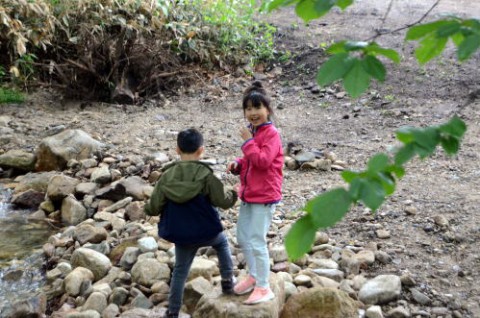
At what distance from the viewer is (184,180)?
3074mm

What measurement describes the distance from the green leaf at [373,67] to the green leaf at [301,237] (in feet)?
1.34

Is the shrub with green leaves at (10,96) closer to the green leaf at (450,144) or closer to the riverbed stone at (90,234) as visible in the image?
the riverbed stone at (90,234)

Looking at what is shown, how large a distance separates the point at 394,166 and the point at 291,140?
5.57 meters

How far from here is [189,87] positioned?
898cm

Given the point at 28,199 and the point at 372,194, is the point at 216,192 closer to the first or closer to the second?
the point at 372,194

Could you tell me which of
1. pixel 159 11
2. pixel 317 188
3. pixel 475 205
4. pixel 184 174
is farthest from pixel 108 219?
pixel 159 11

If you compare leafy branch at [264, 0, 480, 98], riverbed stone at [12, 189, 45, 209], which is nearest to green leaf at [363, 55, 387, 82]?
leafy branch at [264, 0, 480, 98]

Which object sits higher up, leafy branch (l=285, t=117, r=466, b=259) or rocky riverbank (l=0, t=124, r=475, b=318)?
leafy branch (l=285, t=117, r=466, b=259)

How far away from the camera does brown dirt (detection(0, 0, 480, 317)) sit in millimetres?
4211

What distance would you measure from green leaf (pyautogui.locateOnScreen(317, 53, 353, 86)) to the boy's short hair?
1.70 m

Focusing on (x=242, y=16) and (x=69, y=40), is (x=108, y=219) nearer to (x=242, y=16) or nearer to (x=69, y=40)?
(x=69, y=40)

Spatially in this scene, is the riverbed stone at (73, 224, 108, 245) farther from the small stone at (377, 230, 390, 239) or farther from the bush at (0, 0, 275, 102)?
the bush at (0, 0, 275, 102)

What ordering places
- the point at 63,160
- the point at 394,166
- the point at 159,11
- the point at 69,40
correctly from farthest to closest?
the point at 159,11 → the point at 69,40 → the point at 63,160 → the point at 394,166

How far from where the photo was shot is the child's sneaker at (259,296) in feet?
10.5
